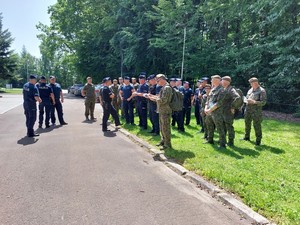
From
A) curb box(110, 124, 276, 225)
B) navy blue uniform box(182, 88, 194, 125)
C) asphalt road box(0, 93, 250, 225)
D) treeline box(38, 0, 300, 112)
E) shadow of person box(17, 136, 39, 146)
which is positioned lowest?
shadow of person box(17, 136, 39, 146)

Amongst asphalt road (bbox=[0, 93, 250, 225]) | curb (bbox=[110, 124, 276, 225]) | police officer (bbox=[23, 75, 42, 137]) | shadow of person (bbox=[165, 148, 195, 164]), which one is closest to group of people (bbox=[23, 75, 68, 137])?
police officer (bbox=[23, 75, 42, 137])

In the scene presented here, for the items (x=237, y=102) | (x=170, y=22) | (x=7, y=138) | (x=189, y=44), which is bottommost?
(x=7, y=138)

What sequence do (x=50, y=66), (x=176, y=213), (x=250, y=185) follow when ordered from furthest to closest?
1. (x=50, y=66)
2. (x=250, y=185)
3. (x=176, y=213)

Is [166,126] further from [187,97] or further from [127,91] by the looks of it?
[127,91]

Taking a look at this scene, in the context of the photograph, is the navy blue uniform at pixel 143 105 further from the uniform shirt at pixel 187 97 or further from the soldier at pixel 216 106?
the soldier at pixel 216 106

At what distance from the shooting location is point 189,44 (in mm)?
19703

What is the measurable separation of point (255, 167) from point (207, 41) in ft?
53.5

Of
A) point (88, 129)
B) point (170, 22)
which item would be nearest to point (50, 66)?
point (170, 22)

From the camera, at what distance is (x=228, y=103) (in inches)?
296

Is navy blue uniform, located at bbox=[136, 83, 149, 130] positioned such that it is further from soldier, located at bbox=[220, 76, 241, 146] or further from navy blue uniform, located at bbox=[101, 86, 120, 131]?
soldier, located at bbox=[220, 76, 241, 146]

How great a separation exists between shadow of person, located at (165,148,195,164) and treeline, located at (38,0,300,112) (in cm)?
891

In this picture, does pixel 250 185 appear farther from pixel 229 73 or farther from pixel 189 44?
pixel 189 44

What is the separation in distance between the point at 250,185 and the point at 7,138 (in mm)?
7329

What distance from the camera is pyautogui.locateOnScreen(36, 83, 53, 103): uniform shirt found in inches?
433
